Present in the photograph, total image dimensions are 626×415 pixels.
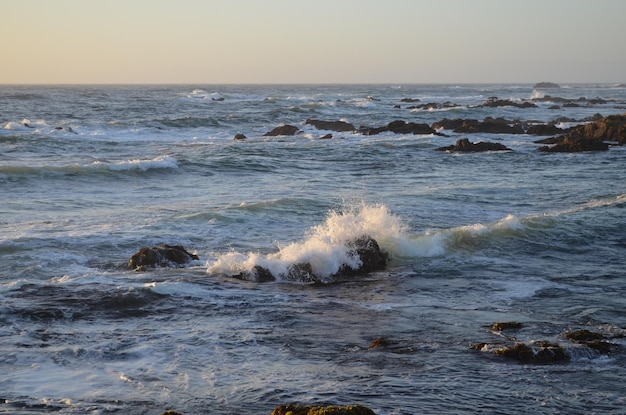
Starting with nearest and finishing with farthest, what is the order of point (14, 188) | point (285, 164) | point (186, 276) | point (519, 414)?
point (519, 414) → point (186, 276) → point (14, 188) → point (285, 164)

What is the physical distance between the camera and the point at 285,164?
2639 cm

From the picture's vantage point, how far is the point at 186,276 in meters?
10.7

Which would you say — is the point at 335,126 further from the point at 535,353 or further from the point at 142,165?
the point at 535,353

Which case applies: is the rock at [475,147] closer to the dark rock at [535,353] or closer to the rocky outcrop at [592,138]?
the rocky outcrop at [592,138]

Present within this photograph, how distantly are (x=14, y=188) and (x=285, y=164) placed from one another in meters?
9.81

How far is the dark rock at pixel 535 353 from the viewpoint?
7.43 meters

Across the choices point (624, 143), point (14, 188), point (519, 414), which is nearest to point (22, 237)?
point (14, 188)

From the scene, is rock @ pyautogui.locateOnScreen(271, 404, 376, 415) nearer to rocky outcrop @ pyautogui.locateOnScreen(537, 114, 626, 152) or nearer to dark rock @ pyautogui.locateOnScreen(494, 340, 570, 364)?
dark rock @ pyautogui.locateOnScreen(494, 340, 570, 364)

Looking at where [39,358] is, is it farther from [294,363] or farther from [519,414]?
[519,414]

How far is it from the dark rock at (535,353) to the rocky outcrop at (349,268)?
3.75 metres

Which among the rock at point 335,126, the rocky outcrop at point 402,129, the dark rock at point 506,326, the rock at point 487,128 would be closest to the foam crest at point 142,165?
the rocky outcrop at point 402,129

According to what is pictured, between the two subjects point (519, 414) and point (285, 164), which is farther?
point (285, 164)

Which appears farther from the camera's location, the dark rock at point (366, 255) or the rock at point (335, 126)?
the rock at point (335, 126)

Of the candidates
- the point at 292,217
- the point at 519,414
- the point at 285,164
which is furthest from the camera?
the point at 285,164
